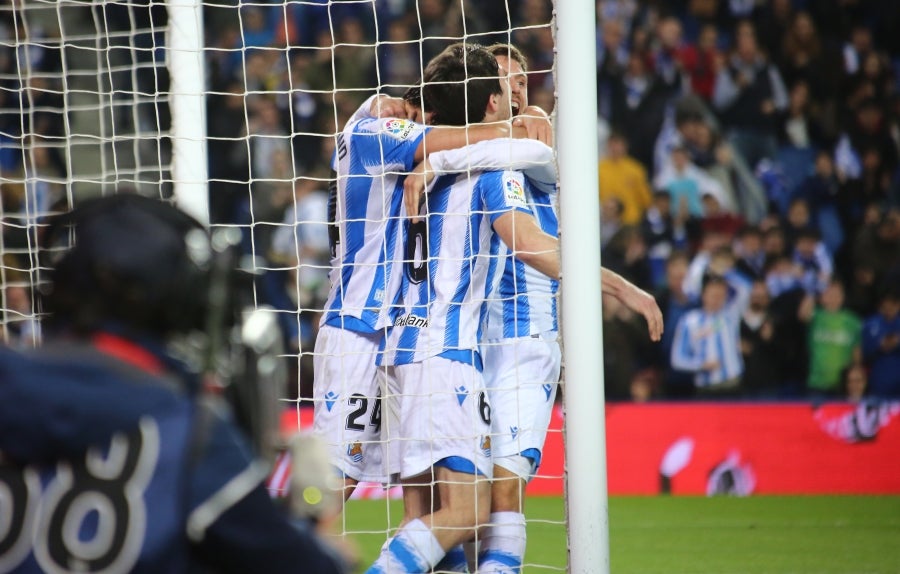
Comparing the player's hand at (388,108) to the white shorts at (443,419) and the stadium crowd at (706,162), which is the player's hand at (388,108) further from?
the stadium crowd at (706,162)

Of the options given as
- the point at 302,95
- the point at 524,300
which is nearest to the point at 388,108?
the point at 524,300

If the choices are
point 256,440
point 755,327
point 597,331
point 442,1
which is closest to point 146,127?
point 442,1

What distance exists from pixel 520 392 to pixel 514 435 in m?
0.16

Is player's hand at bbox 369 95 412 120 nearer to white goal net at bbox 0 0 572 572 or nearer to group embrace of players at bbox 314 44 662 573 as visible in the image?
group embrace of players at bbox 314 44 662 573

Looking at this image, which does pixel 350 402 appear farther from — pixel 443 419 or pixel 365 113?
pixel 365 113

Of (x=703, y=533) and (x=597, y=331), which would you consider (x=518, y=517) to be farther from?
(x=703, y=533)

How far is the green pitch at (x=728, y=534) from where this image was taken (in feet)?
19.1

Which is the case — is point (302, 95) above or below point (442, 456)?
above

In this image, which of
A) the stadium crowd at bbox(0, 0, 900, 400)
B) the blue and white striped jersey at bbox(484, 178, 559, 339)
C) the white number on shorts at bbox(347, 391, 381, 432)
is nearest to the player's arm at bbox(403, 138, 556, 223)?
the blue and white striped jersey at bbox(484, 178, 559, 339)

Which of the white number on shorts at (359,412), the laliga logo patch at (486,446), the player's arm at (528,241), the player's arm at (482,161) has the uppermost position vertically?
the player's arm at (482,161)

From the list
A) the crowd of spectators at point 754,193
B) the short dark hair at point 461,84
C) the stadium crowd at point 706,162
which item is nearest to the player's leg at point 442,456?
the short dark hair at point 461,84

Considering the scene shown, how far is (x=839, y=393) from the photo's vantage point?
29.6ft

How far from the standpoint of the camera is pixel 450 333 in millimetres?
4352

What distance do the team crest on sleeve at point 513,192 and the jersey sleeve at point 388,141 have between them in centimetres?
34
